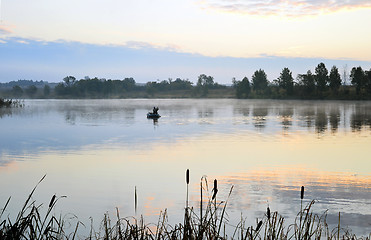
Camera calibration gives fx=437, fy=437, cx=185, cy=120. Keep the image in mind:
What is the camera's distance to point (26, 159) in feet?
66.6

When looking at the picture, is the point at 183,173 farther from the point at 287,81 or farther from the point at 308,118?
the point at 287,81

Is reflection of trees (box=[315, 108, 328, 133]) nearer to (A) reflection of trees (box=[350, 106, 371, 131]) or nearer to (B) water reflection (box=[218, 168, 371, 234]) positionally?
(A) reflection of trees (box=[350, 106, 371, 131])

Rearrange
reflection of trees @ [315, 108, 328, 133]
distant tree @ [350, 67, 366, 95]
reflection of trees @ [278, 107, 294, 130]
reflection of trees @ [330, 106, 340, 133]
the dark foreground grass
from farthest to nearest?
distant tree @ [350, 67, 366, 95] → reflection of trees @ [278, 107, 294, 130] → reflection of trees @ [330, 106, 340, 133] → reflection of trees @ [315, 108, 328, 133] → the dark foreground grass

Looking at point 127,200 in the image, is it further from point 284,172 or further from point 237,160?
point 237,160

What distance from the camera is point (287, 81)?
163 metres

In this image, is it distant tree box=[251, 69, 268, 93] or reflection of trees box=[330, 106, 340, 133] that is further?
distant tree box=[251, 69, 268, 93]

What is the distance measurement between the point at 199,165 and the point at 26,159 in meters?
8.17

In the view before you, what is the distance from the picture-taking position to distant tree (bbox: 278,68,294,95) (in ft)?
532

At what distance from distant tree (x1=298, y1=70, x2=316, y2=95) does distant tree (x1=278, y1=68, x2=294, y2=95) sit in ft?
12.0

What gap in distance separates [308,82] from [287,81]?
33.9ft

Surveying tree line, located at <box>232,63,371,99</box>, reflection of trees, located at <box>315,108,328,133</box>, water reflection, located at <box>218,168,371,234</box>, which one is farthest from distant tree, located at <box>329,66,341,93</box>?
water reflection, located at <box>218,168,371,234</box>

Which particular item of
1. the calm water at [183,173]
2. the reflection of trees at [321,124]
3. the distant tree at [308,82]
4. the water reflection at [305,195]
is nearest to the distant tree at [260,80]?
the distant tree at [308,82]

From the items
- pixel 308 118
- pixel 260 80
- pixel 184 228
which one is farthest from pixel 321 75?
pixel 184 228

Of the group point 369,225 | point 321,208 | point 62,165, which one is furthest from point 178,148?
point 369,225
